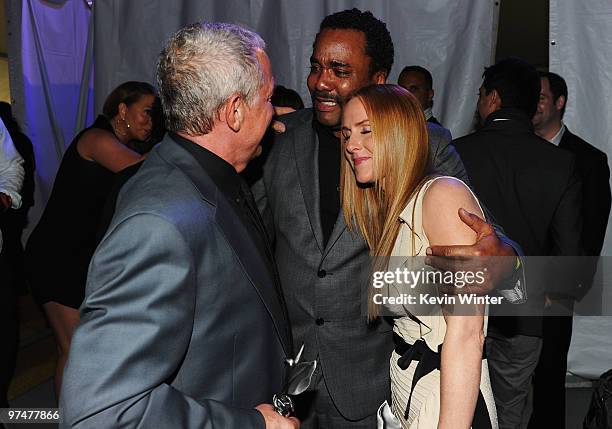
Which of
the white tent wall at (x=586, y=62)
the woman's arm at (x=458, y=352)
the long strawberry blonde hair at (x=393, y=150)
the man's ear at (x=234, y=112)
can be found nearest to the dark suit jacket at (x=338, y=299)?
the long strawberry blonde hair at (x=393, y=150)

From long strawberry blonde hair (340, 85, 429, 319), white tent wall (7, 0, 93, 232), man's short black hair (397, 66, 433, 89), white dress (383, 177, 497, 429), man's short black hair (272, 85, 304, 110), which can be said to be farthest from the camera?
white tent wall (7, 0, 93, 232)

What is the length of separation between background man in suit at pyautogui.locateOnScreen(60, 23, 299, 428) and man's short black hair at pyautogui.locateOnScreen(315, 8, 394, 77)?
1.01 meters

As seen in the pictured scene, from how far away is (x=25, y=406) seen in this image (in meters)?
4.39

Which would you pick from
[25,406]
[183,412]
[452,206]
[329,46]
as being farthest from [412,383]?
[25,406]

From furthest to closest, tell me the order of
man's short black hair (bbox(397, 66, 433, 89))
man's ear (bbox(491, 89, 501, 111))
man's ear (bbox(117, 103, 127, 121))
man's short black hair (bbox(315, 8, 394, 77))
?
man's short black hair (bbox(397, 66, 433, 89)) < man's ear (bbox(117, 103, 127, 121)) < man's ear (bbox(491, 89, 501, 111)) < man's short black hair (bbox(315, 8, 394, 77))

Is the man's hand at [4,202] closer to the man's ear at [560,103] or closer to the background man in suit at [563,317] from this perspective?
the background man in suit at [563,317]

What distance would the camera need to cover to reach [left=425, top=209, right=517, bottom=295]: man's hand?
1665 millimetres

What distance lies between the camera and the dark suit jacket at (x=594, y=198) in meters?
3.97

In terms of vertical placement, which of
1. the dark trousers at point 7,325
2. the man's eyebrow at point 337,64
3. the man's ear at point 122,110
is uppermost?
the man's eyebrow at point 337,64

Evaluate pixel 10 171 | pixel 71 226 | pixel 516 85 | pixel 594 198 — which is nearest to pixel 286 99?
pixel 516 85

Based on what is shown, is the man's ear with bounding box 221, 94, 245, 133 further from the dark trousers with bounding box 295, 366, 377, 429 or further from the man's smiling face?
the dark trousers with bounding box 295, 366, 377, 429

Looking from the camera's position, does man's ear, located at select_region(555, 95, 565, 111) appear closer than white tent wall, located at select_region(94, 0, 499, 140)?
Yes

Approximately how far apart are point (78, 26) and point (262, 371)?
16.7 ft

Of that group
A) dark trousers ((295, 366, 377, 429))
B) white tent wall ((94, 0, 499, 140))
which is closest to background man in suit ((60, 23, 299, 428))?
dark trousers ((295, 366, 377, 429))
